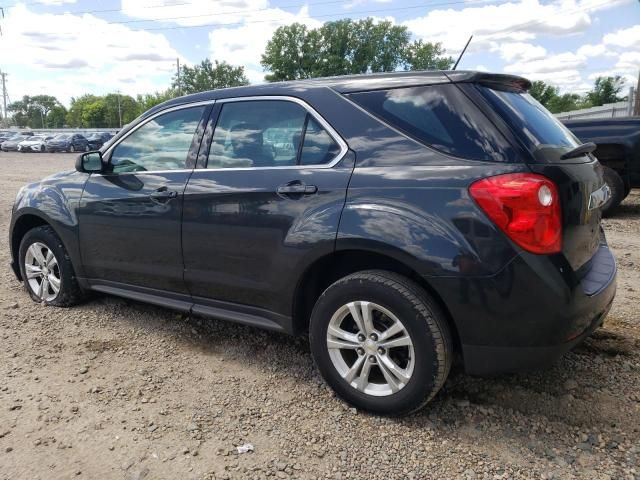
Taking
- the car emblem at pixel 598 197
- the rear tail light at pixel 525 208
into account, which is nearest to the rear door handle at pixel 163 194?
the rear tail light at pixel 525 208

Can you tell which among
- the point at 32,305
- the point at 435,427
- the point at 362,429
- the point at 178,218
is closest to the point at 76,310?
the point at 32,305

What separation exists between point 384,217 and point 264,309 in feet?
3.30

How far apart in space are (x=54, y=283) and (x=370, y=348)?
303 centimetres

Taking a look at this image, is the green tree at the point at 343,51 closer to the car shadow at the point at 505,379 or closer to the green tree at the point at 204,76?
the green tree at the point at 204,76

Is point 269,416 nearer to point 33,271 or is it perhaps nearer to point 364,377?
point 364,377

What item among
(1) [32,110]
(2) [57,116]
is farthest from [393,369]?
(1) [32,110]

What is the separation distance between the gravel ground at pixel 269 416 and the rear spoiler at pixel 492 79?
1.71 meters

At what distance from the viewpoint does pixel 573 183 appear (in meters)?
2.45

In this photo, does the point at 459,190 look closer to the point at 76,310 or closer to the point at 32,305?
the point at 76,310

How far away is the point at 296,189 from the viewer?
9.30 ft

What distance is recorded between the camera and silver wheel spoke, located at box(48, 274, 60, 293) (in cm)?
433

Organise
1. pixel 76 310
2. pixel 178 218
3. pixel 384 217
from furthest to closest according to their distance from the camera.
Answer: pixel 76 310, pixel 178 218, pixel 384 217

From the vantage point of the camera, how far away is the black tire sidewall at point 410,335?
8.14ft

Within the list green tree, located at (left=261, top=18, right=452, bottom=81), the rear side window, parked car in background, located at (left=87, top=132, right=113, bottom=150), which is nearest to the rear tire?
the rear side window
